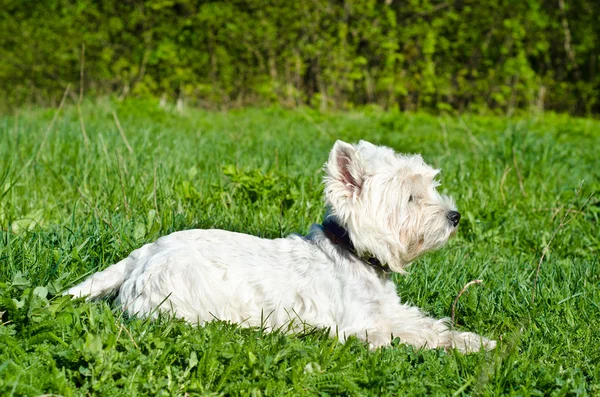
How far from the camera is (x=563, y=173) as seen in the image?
299 inches

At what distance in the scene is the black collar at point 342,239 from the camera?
3.83 m

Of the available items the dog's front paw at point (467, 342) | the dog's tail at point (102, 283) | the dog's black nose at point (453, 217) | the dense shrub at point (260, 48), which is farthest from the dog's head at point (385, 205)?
the dense shrub at point (260, 48)

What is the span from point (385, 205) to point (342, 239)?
0.31m

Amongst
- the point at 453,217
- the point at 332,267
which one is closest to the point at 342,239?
the point at 332,267

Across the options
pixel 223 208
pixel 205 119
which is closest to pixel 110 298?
pixel 223 208

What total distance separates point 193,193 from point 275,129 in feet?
17.2

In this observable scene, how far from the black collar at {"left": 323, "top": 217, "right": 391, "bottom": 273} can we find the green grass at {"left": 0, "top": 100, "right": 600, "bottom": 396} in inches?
20.3

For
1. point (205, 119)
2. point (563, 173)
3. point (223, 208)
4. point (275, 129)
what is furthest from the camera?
point (205, 119)

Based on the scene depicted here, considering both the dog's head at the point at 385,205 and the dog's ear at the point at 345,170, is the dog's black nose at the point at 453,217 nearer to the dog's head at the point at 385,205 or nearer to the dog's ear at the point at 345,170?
the dog's head at the point at 385,205

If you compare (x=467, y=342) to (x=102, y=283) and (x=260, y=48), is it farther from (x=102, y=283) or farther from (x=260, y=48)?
(x=260, y=48)

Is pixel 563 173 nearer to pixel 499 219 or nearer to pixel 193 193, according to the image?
pixel 499 219

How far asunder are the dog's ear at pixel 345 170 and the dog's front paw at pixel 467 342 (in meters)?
0.96

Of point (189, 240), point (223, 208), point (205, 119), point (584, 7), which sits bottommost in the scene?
point (205, 119)

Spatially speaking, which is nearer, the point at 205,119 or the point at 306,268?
the point at 306,268
